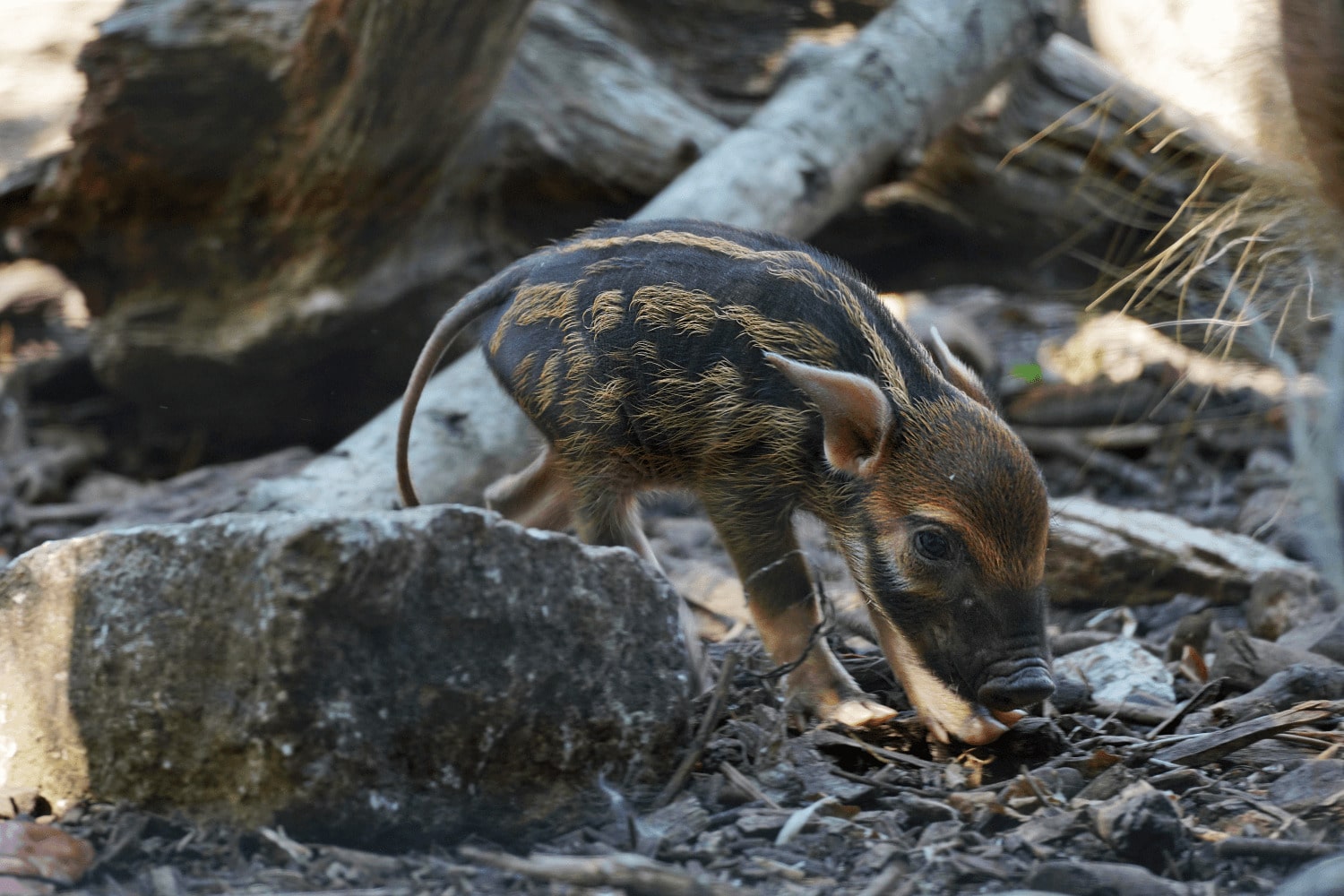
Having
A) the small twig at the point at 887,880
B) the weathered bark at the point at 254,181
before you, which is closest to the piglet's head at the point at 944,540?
the small twig at the point at 887,880

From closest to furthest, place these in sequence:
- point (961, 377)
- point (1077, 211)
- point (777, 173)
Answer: point (961, 377), point (777, 173), point (1077, 211)

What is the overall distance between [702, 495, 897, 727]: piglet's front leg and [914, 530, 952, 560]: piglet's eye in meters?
0.43

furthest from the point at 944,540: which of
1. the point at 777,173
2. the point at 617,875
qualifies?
the point at 777,173

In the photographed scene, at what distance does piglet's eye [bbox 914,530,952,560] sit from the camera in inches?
155

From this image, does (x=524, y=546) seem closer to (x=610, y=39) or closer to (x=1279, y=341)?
(x=1279, y=341)

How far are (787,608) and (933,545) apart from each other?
600mm

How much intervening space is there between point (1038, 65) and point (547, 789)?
6379 mm

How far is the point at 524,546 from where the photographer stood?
10.5ft

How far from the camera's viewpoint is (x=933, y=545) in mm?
3982

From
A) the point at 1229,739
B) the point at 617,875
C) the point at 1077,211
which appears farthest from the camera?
the point at 1077,211

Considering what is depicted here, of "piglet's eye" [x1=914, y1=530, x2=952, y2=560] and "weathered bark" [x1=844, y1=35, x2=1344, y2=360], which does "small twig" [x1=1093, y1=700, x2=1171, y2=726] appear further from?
"weathered bark" [x1=844, y1=35, x2=1344, y2=360]

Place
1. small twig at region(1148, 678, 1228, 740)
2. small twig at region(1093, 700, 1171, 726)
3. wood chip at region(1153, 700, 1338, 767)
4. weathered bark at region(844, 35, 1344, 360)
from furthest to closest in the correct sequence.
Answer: weathered bark at region(844, 35, 1344, 360)
small twig at region(1093, 700, 1171, 726)
small twig at region(1148, 678, 1228, 740)
wood chip at region(1153, 700, 1338, 767)

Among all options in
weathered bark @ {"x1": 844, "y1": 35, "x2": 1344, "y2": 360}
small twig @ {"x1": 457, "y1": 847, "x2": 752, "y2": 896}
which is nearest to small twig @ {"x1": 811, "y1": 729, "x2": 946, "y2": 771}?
small twig @ {"x1": 457, "y1": 847, "x2": 752, "y2": 896}

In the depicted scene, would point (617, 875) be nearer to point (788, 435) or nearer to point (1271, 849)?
point (1271, 849)
